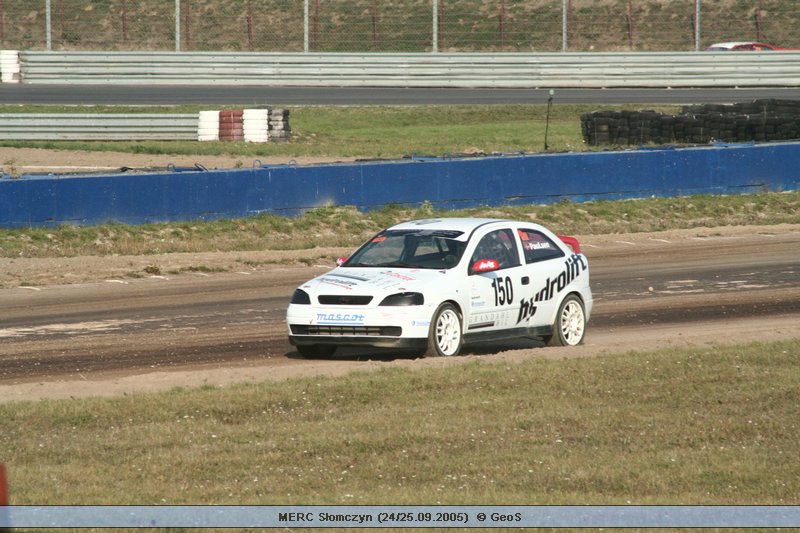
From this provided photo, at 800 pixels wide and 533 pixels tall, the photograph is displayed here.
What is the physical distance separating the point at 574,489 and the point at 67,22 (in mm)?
50671

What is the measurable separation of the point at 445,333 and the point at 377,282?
0.87 metres

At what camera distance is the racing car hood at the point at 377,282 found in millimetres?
13461

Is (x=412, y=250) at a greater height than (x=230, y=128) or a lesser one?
lesser

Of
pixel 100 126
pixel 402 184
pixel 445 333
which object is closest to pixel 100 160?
pixel 100 126

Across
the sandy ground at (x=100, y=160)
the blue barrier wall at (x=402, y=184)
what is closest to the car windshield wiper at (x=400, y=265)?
the blue barrier wall at (x=402, y=184)

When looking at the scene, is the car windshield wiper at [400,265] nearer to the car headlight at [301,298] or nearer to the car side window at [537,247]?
the car headlight at [301,298]

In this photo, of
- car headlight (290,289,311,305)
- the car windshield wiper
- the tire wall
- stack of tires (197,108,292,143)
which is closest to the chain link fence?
stack of tires (197,108,292,143)

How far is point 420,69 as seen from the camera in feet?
150

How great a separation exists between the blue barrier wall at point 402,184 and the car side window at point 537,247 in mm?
9000

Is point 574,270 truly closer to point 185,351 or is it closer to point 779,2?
point 185,351

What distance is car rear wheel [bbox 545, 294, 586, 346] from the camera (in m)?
14.9

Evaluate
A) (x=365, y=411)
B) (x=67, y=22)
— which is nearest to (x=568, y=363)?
(x=365, y=411)

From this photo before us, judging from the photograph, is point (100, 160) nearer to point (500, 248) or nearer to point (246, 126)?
point (246, 126)

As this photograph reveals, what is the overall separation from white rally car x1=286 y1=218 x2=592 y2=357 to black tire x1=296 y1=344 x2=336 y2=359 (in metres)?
0.01
